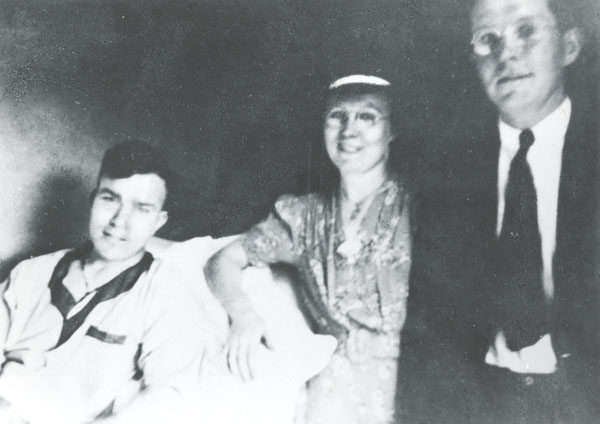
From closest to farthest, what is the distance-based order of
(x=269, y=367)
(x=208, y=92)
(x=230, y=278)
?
1. (x=269, y=367)
2. (x=230, y=278)
3. (x=208, y=92)

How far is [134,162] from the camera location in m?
3.23

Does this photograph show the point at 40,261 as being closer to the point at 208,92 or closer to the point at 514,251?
the point at 208,92

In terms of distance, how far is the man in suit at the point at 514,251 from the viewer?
301 centimetres

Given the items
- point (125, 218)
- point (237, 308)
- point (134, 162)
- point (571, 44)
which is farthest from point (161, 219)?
point (571, 44)

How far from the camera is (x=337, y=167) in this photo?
3.20 m

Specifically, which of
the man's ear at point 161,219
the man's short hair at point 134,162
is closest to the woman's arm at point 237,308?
the man's ear at point 161,219

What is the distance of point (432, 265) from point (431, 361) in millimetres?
457

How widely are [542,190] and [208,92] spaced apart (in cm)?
176

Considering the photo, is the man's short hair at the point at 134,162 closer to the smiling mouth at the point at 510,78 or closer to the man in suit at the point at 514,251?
the man in suit at the point at 514,251

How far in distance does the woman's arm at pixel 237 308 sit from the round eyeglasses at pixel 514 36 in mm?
1581

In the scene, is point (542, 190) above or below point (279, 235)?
above

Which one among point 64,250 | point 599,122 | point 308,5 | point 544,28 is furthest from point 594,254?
point 64,250

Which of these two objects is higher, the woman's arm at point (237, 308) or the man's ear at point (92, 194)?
the man's ear at point (92, 194)

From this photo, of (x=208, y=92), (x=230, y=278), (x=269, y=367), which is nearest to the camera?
(x=269, y=367)
